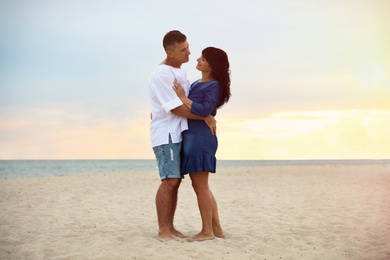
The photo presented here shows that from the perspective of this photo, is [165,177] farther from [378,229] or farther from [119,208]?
[119,208]

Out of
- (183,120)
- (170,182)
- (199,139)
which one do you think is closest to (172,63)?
(183,120)

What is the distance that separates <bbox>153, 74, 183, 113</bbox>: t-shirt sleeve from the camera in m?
5.31

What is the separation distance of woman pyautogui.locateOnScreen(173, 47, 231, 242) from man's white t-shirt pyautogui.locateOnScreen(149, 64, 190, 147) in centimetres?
8

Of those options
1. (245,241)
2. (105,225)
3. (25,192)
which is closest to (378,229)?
(245,241)

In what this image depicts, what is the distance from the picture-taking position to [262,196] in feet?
40.7

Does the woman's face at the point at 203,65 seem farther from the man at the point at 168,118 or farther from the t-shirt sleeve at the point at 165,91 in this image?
the t-shirt sleeve at the point at 165,91

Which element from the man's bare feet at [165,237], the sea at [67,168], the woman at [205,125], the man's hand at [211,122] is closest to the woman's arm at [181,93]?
the woman at [205,125]

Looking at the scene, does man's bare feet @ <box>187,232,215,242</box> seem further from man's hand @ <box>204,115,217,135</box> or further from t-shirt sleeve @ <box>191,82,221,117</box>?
t-shirt sleeve @ <box>191,82,221,117</box>

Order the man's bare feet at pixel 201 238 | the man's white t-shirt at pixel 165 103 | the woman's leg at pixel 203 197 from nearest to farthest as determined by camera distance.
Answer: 1. the man's white t-shirt at pixel 165 103
2. the woman's leg at pixel 203 197
3. the man's bare feet at pixel 201 238

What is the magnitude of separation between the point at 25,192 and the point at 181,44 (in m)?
9.42

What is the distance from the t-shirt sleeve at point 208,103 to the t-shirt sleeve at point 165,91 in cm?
24

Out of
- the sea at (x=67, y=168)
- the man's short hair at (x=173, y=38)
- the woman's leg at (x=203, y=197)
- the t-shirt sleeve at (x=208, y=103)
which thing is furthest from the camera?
the sea at (x=67, y=168)

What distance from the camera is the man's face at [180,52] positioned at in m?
5.49

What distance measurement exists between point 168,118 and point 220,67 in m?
0.83
